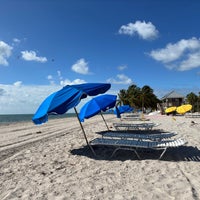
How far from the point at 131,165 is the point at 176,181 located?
1.43 m

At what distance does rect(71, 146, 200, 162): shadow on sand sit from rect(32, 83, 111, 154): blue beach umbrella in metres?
1.71

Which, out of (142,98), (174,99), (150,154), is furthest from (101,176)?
(174,99)

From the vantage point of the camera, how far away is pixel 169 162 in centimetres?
565

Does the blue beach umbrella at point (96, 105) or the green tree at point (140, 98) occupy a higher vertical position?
the green tree at point (140, 98)

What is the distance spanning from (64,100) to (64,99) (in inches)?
1.9

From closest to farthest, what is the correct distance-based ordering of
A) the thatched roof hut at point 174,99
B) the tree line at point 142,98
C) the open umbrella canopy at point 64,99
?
1. the open umbrella canopy at point 64,99
2. the tree line at point 142,98
3. the thatched roof hut at point 174,99

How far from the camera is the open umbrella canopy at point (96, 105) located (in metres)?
9.12

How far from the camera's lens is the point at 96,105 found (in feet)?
31.4

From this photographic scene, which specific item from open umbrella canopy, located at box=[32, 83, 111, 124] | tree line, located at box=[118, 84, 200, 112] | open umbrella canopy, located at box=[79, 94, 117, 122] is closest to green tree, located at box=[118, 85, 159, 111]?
tree line, located at box=[118, 84, 200, 112]

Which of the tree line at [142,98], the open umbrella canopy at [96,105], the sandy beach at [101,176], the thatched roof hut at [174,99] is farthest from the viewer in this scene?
the thatched roof hut at [174,99]

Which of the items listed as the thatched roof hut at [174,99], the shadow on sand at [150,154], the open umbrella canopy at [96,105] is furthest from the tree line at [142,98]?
the shadow on sand at [150,154]

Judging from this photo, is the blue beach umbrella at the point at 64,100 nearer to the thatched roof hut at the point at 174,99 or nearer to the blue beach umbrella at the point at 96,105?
the blue beach umbrella at the point at 96,105

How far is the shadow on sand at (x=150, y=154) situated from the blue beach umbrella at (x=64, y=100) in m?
1.71

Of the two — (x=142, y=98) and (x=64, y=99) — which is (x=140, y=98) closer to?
(x=142, y=98)
